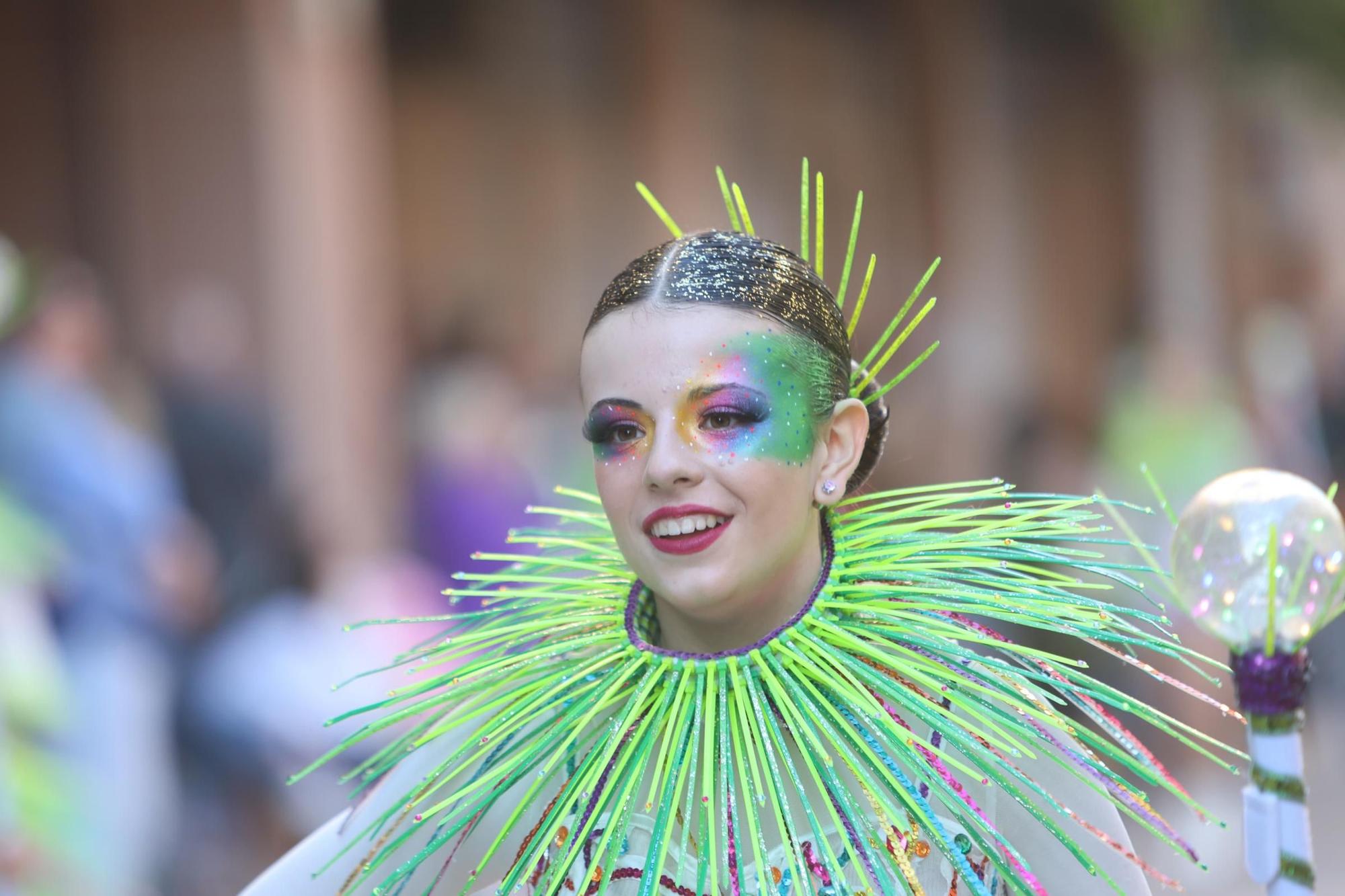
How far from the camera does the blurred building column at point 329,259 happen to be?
227 inches

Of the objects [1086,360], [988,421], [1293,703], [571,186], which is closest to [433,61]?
[571,186]

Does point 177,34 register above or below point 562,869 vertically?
above

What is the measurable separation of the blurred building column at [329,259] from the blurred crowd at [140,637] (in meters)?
0.63

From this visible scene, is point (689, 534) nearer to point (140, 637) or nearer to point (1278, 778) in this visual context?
point (1278, 778)

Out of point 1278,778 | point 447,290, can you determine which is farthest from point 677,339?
point 447,290

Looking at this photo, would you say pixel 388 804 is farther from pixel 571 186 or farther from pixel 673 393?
pixel 571 186

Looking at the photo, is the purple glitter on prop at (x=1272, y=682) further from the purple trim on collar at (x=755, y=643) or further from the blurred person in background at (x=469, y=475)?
the blurred person in background at (x=469, y=475)

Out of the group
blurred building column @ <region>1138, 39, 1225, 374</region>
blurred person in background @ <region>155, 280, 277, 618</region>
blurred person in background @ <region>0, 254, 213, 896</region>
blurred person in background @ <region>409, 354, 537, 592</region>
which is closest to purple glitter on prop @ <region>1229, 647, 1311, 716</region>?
blurred person in background @ <region>0, 254, 213, 896</region>

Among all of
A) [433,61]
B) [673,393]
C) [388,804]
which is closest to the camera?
[673,393]

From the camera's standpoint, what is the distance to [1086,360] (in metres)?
11.3

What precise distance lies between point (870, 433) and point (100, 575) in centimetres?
295

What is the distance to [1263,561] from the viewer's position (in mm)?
1479

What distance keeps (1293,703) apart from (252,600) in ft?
12.1

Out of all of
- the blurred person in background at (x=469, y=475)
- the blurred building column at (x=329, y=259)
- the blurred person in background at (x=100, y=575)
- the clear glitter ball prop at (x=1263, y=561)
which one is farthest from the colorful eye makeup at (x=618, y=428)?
the blurred building column at (x=329, y=259)
